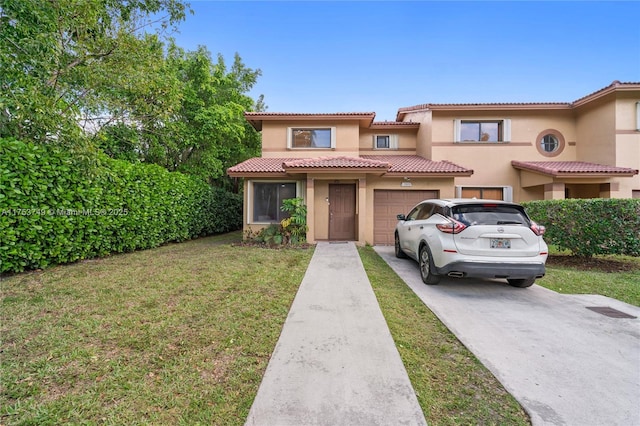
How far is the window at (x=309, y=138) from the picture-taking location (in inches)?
480

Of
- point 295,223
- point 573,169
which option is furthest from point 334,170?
point 573,169

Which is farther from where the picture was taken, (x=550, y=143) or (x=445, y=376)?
(x=550, y=143)

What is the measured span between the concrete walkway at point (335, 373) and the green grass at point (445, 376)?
5.6 inches

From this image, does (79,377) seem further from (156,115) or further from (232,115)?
(232,115)

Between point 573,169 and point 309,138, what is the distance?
434 inches

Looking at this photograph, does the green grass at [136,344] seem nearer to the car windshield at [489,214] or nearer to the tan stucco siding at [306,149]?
the car windshield at [489,214]

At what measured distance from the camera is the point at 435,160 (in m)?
12.2

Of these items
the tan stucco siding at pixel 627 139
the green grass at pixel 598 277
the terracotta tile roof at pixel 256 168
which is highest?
the tan stucco siding at pixel 627 139

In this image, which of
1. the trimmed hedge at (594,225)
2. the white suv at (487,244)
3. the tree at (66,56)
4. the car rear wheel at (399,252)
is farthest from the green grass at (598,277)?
the tree at (66,56)

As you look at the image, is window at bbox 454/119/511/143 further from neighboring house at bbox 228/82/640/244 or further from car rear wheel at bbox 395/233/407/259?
car rear wheel at bbox 395/233/407/259

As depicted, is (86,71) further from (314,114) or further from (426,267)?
(426,267)

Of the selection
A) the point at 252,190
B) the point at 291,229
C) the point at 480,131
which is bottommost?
the point at 291,229

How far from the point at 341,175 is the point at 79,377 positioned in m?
8.66

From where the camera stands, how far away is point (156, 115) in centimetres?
838
